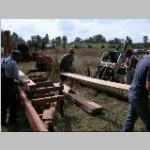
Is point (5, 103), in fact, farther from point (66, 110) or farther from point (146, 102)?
point (146, 102)

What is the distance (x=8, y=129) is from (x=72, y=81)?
21.0 ft

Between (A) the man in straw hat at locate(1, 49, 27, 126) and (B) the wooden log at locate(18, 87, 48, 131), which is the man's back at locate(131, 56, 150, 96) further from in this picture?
(A) the man in straw hat at locate(1, 49, 27, 126)

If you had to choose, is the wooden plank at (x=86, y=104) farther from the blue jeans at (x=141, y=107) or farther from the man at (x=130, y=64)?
the blue jeans at (x=141, y=107)

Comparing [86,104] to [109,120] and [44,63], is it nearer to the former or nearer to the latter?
[109,120]

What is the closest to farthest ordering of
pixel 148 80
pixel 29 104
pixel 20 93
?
pixel 148 80 < pixel 29 104 < pixel 20 93

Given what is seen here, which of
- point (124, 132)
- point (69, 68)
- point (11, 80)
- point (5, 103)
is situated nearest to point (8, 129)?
point (5, 103)

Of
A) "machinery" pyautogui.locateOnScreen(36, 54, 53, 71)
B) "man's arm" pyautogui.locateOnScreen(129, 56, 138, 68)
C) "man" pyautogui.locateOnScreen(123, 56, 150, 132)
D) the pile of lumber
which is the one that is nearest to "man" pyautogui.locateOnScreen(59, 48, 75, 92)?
the pile of lumber

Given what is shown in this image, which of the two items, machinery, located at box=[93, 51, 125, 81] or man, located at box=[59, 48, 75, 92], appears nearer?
man, located at box=[59, 48, 75, 92]

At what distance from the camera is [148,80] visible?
17.7ft

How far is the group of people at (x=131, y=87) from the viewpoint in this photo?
5.57 meters

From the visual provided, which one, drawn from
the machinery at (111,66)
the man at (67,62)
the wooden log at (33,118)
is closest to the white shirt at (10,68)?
the wooden log at (33,118)

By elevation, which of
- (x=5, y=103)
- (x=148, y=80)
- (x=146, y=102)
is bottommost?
(x=5, y=103)

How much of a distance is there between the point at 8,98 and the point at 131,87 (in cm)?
349

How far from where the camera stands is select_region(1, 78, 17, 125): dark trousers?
815cm
